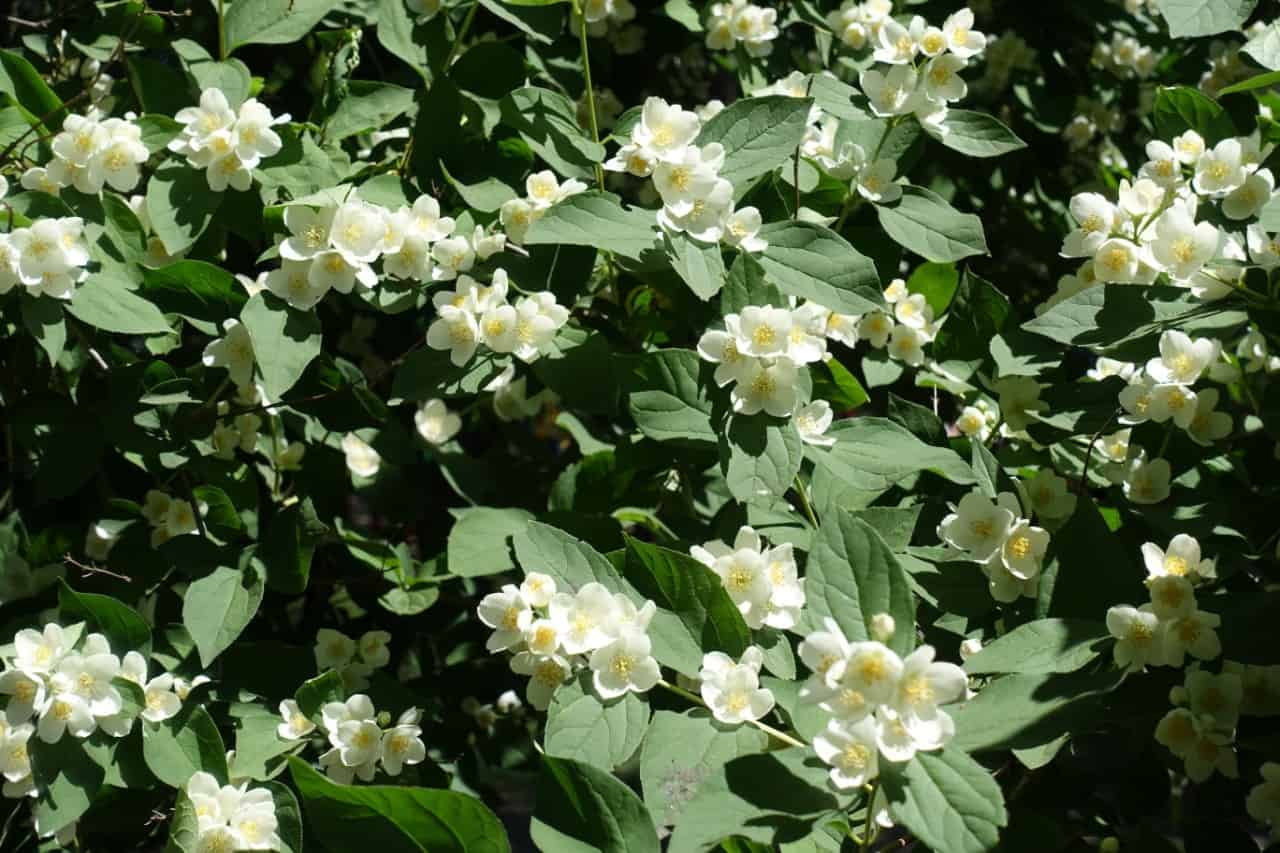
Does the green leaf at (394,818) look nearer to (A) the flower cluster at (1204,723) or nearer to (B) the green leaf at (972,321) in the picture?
(A) the flower cluster at (1204,723)

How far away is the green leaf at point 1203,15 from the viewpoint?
1578 mm

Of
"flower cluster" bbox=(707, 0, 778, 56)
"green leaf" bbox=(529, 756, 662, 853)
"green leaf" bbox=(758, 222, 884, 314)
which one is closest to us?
"green leaf" bbox=(529, 756, 662, 853)

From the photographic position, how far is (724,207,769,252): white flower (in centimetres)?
158

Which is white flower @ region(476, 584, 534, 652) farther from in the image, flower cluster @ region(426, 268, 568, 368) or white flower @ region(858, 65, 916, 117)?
white flower @ region(858, 65, 916, 117)

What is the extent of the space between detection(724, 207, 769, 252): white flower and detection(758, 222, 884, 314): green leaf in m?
0.02

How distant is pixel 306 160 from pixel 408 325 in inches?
33.1

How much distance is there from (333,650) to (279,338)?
0.55 m

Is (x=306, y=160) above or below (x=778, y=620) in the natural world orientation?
above

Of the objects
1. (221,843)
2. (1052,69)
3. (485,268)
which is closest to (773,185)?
(485,268)

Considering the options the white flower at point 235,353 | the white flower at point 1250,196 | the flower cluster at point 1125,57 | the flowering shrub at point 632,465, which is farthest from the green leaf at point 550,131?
the flower cluster at point 1125,57

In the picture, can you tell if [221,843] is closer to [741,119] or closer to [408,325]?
[741,119]

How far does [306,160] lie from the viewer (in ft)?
5.87

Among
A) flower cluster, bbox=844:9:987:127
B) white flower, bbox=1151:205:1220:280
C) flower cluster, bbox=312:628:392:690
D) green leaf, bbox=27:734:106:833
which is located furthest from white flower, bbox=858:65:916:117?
green leaf, bbox=27:734:106:833

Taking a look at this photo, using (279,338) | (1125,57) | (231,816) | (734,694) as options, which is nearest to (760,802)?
(734,694)
